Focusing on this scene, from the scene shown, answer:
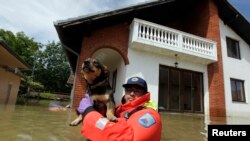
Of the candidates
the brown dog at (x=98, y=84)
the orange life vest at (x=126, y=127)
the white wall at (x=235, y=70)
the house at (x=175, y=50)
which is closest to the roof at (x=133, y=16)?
the house at (x=175, y=50)

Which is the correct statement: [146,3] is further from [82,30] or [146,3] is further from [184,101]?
[184,101]

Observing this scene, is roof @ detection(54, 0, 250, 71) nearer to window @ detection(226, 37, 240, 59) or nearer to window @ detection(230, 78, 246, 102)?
window @ detection(226, 37, 240, 59)

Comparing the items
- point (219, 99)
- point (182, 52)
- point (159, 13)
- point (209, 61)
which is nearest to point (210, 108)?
point (219, 99)

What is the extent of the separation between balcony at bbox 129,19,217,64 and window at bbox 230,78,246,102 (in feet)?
7.84

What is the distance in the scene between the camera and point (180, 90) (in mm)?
11797

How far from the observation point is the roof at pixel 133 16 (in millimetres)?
9484

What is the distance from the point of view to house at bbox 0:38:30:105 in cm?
1317

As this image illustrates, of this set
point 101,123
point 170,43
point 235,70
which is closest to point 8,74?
point 170,43

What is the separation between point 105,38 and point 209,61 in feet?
19.1

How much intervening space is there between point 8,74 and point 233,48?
16257 mm

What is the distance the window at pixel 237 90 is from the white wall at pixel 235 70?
0.22m

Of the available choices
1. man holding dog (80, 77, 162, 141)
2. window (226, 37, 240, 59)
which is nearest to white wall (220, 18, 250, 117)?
window (226, 37, 240, 59)

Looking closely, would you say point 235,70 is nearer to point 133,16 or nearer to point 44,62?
point 133,16

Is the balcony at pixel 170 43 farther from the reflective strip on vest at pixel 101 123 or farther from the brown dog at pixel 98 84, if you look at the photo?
the reflective strip on vest at pixel 101 123
